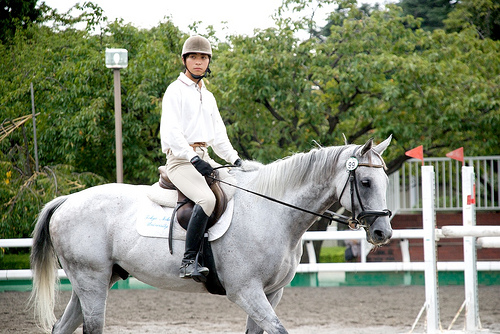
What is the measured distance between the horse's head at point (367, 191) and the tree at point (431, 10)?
2383 centimetres

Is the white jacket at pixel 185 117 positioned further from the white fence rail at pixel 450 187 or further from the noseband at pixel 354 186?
the white fence rail at pixel 450 187

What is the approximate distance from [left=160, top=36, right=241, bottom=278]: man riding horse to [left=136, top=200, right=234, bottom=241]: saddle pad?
0.39ft

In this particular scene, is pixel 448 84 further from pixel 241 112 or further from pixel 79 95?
pixel 79 95

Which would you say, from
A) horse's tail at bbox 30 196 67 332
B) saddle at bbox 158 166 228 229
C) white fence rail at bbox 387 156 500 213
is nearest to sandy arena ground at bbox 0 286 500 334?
→ horse's tail at bbox 30 196 67 332

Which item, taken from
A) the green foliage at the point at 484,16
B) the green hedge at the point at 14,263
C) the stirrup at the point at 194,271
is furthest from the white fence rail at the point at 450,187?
the stirrup at the point at 194,271

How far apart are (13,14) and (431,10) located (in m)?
18.7

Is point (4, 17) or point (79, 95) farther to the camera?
point (4, 17)

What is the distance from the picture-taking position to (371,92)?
36.6ft

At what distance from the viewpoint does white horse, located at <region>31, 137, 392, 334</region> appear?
3.77m

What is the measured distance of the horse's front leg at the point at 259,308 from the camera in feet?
12.1

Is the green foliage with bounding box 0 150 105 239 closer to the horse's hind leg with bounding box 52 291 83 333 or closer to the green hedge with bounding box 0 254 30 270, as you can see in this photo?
the green hedge with bounding box 0 254 30 270

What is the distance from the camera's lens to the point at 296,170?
159 inches

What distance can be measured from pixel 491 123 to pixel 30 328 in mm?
8718

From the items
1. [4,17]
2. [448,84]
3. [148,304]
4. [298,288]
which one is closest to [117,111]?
[148,304]
